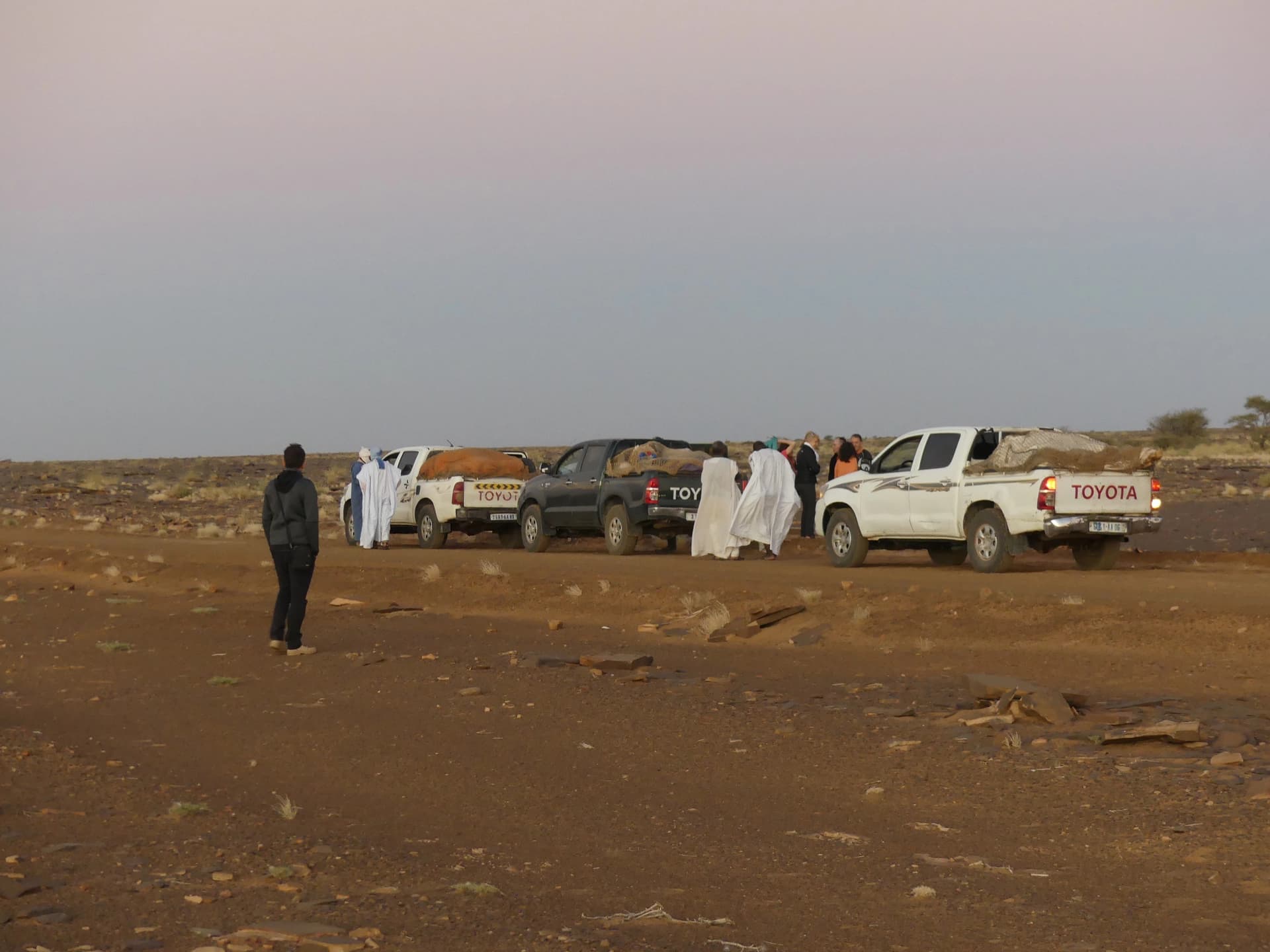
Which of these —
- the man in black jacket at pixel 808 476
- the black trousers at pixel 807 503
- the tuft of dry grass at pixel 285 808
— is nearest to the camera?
the tuft of dry grass at pixel 285 808

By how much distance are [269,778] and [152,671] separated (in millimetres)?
6060

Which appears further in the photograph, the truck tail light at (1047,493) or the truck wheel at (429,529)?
the truck wheel at (429,529)

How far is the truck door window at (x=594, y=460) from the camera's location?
87.0 feet

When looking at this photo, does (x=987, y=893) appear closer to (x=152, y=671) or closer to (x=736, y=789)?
(x=736, y=789)

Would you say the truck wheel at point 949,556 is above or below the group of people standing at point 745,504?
below

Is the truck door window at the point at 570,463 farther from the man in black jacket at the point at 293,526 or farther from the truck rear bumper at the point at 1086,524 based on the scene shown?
the man in black jacket at the point at 293,526

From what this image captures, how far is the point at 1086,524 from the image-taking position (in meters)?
19.5

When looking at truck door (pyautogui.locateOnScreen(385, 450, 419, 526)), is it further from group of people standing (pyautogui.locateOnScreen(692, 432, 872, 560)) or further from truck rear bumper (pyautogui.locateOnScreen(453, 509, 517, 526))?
group of people standing (pyautogui.locateOnScreen(692, 432, 872, 560))

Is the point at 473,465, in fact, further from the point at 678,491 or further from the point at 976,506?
the point at 976,506

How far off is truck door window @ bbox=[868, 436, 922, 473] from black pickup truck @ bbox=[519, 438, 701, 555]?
4.65 m

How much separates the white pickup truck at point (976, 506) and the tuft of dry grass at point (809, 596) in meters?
3.07

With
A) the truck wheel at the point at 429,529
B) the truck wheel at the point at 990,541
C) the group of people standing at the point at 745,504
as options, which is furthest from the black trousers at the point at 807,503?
the truck wheel at the point at 429,529

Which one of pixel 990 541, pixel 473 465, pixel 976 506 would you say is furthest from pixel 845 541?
pixel 473 465

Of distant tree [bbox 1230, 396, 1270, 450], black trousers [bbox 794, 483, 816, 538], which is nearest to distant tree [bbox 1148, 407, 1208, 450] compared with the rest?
distant tree [bbox 1230, 396, 1270, 450]
